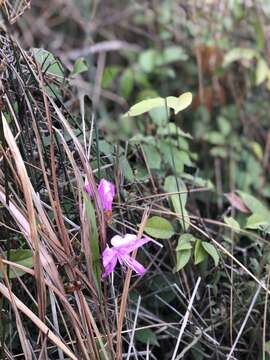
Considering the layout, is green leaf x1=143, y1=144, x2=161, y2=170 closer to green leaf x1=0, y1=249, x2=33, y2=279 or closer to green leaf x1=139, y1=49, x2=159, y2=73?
green leaf x1=0, y1=249, x2=33, y2=279

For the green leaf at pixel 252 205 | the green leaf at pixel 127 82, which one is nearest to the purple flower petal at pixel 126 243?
the green leaf at pixel 252 205

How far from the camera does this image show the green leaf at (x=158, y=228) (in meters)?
1.08

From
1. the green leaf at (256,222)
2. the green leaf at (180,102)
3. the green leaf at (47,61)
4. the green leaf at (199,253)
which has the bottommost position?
the green leaf at (256,222)

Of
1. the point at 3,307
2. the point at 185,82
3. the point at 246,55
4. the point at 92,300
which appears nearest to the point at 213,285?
the point at 92,300

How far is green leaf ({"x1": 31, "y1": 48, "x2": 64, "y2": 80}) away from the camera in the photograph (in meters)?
1.12

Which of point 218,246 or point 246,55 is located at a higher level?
point 246,55

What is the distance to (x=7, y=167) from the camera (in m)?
0.96

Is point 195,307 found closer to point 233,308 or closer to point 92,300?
point 233,308

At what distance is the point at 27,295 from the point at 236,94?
1.27 meters

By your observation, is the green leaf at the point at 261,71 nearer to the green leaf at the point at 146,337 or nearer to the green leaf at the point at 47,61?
the green leaf at the point at 47,61

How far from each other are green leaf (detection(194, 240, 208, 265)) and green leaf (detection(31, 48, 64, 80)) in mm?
415

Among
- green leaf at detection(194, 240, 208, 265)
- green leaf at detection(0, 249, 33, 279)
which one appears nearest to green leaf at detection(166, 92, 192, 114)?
green leaf at detection(194, 240, 208, 265)

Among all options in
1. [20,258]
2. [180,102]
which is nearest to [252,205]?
[180,102]

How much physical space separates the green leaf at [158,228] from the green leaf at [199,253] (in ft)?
0.17
